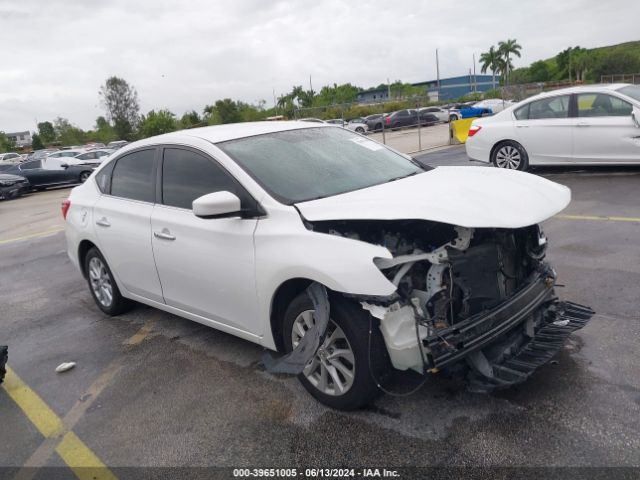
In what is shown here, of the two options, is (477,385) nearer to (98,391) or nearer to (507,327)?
(507,327)

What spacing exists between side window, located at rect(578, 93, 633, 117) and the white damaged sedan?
630 centimetres

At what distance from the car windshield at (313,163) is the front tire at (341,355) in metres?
0.77

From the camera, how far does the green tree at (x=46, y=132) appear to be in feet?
292

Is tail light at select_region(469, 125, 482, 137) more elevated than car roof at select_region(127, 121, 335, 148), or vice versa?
car roof at select_region(127, 121, 335, 148)

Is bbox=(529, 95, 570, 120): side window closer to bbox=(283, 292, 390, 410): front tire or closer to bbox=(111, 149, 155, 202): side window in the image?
bbox=(111, 149, 155, 202): side window

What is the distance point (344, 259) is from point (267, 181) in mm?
977

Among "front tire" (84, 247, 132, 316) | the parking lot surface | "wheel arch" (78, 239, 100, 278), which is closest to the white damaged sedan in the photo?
the parking lot surface

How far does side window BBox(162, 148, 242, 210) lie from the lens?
12.8 ft

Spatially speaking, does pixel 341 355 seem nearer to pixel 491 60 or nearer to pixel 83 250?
pixel 83 250

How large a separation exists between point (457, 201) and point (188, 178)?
2095mm

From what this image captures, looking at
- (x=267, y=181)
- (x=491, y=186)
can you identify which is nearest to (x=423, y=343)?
(x=491, y=186)

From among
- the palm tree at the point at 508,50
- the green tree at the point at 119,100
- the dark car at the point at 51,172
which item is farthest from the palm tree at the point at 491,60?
the dark car at the point at 51,172

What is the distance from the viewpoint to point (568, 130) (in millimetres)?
9539

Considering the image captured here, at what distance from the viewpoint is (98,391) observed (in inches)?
159
